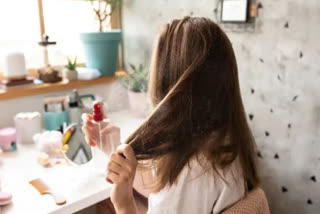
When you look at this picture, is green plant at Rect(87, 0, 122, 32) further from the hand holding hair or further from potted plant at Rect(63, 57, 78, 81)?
the hand holding hair

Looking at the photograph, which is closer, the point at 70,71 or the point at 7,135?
the point at 7,135

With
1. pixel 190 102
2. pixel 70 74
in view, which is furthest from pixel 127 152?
pixel 70 74

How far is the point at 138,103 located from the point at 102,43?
0.37 m

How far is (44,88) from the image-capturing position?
58.6 inches

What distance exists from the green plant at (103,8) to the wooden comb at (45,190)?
966mm

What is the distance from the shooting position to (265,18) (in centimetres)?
117

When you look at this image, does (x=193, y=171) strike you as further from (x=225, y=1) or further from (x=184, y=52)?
(x=225, y=1)

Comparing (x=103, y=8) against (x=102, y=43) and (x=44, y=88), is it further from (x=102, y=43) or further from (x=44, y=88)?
(x=44, y=88)

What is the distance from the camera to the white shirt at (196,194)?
2.39 feet

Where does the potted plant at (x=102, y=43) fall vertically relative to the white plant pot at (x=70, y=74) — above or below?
above

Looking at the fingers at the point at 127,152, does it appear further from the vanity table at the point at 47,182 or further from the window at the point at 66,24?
the window at the point at 66,24

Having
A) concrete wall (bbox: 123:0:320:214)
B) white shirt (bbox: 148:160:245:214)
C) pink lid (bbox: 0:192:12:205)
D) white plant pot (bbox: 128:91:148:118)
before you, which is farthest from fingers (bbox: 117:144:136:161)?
white plant pot (bbox: 128:91:148:118)

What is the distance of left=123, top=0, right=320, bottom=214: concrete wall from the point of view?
1082 millimetres

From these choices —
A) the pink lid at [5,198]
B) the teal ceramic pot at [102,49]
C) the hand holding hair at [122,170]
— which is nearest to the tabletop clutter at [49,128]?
the pink lid at [5,198]
